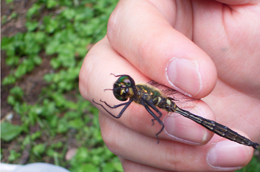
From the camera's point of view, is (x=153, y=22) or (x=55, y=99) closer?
(x=153, y=22)

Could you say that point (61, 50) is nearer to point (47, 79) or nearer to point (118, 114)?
point (47, 79)

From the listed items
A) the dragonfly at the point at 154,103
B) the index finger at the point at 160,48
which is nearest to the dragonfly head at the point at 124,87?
the dragonfly at the point at 154,103

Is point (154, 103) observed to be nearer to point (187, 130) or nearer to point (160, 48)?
point (187, 130)

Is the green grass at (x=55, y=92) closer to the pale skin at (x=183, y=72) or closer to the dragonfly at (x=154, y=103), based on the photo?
the pale skin at (x=183, y=72)

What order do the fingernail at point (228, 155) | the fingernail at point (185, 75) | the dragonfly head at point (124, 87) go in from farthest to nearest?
the fingernail at point (228, 155), the dragonfly head at point (124, 87), the fingernail at point (185, 75)

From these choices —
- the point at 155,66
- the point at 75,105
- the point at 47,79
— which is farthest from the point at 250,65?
the point at 47,79

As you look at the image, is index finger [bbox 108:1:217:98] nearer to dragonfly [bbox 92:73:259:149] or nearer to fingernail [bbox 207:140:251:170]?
dragonfly [bbox 92:73:259:149]

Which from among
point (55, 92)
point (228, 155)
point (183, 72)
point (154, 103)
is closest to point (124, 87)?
point (154, 103)
